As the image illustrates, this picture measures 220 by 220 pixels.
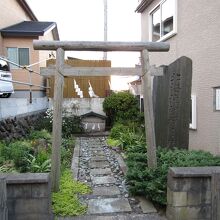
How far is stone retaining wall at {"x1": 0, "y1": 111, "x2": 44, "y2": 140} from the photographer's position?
7.78 meters

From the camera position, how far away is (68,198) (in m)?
5.21

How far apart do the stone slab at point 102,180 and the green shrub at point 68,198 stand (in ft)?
1.16

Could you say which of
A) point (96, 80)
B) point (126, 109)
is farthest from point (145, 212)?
point (96, 80)

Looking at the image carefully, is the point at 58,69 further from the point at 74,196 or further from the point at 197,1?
the point at 197,1

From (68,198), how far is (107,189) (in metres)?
0.85

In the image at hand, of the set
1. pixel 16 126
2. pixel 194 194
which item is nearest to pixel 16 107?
pixel 16 126

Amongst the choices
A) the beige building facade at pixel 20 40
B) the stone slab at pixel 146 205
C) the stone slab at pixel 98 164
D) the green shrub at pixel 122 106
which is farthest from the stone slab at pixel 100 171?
the beige building facade at pixel 20 40

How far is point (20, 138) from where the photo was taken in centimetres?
868

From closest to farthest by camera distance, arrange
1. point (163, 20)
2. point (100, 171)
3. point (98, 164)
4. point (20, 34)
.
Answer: point (100, 171)
point (98, 164)
point (163, 20)
point (20, 34)

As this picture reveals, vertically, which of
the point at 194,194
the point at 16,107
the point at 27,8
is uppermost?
the point at 27,8

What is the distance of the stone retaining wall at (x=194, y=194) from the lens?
4.36 m

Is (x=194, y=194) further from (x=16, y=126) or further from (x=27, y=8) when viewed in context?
(x=27, y=8)

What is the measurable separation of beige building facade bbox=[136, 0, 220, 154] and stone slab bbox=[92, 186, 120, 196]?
3.11 metres

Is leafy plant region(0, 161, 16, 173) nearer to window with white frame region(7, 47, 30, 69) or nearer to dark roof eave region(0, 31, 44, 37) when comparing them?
dark roof eave region(0, 31, 44, 37)
